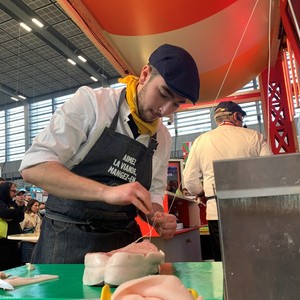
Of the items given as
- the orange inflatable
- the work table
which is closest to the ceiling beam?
the orange inflatable

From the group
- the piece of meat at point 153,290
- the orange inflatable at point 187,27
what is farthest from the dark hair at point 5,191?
the piece of meat at point 153,290

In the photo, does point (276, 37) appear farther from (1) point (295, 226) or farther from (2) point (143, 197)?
(1) point (295, 226)

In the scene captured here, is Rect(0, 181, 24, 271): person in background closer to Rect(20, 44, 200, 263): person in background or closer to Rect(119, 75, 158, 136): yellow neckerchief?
Rect(20, 44, 200, 263): person in background

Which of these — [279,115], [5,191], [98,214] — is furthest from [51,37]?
[98,214]

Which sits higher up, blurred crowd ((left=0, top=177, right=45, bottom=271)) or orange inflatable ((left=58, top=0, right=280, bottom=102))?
orange inflatable ((left=58, top=0, right=280, bottom=102))

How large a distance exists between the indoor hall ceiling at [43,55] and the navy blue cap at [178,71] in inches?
358

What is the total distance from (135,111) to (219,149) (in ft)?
4.42

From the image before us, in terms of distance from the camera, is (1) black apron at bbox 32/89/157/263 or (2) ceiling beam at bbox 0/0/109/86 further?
(2) ceiling beam at bbox 0/0/109/86

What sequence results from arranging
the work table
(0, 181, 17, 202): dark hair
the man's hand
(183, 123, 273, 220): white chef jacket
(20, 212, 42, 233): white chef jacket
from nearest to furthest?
the work table
the man's hand
(183, 123, 273, 220): white chef jacket
(0, 181, 17, 202): dark hair
(20, 212, 42, 233): white chef jacket

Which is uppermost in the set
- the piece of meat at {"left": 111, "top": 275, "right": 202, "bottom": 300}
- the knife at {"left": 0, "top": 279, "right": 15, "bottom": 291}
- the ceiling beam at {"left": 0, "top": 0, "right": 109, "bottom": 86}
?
the ceiling beam at {"left": 0, "top": 0, "right": 109, "bottom": 86}

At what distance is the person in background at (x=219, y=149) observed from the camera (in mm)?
2551

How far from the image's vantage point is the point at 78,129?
1238 millimetres

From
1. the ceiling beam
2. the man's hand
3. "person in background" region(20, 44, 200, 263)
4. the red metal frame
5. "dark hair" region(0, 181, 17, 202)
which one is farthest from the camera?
the ceiling beam

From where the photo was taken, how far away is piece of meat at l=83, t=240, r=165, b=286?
28.7 inches
